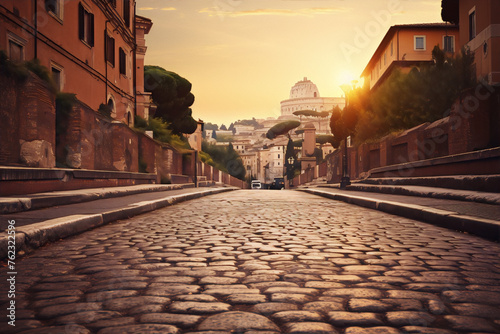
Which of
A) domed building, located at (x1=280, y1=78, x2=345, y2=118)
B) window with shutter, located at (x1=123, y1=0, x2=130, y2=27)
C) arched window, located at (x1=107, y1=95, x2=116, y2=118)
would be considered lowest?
arched window, located at (x1=107, y1=95, x2=116, y2=118)

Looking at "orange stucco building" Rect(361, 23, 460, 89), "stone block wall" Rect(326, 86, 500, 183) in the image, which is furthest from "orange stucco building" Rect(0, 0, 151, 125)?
"orange stucco building" Rect(361, 23, 460, 89)

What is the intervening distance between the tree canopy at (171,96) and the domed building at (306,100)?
135407 mm

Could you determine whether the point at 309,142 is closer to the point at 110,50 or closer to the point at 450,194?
the point at 110,50

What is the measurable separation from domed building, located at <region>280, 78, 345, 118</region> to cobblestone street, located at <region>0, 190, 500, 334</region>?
555 ft

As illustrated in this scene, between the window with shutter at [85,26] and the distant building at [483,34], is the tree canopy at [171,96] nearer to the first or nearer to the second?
the window with shutter at [85,26]

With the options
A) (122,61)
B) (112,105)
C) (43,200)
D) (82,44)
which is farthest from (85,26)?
(43,200)

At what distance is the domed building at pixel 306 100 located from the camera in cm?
17450

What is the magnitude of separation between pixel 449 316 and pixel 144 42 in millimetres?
33156

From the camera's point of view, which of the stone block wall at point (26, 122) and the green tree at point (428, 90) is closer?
the stone block wall at point (26, 122)

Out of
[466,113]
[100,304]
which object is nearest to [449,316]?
[100,304]

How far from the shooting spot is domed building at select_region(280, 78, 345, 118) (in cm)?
17450

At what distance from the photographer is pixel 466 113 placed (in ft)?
45.2

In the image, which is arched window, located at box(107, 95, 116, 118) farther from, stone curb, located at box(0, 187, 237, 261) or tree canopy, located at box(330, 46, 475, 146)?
stone curb, located at box(0, 187, 237, 261)

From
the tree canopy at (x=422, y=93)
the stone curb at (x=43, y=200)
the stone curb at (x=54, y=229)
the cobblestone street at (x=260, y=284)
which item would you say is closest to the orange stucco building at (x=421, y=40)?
the tree canopy at (x=422, y=93)
